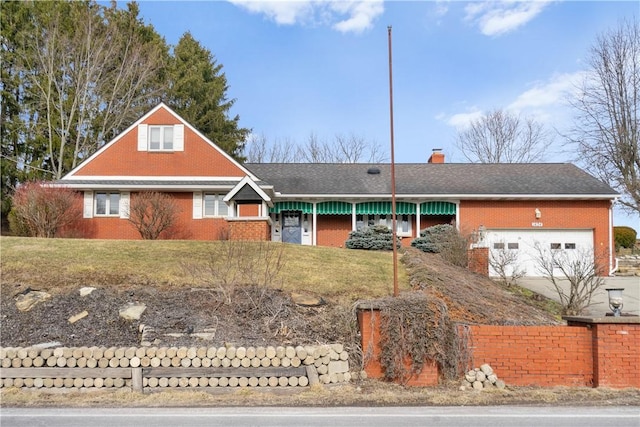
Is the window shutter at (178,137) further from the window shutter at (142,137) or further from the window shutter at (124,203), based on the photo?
the window shutter at (124,203)

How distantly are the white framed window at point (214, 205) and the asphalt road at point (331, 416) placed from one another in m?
14.5

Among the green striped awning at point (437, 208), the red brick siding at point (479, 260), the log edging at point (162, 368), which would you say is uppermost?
the green striped awning at point (437, 208)

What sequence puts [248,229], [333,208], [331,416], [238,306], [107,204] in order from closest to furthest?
[331,416] → [238,306] → [248,229] → [107,204] → [333,208]

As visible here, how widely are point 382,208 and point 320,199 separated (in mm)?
2706

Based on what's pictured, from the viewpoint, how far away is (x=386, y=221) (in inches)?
914

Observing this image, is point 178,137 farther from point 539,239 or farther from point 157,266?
point 539,239

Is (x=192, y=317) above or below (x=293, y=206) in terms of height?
below

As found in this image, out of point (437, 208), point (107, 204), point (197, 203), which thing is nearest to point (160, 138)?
point (197, 203)

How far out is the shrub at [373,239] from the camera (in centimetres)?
1844

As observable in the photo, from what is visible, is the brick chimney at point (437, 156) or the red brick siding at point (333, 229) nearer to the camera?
the red brick siding at point (333, 229)

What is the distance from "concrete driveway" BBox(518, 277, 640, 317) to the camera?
1388cm

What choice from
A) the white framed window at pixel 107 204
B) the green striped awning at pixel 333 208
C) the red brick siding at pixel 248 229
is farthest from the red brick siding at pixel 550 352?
the white framed window at pixel 107 204

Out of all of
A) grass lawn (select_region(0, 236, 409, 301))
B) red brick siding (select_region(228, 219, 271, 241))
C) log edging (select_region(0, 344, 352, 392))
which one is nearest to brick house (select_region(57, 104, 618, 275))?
red brick siding (select_region(228, 219, 271, 241))

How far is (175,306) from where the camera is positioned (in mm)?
10461
